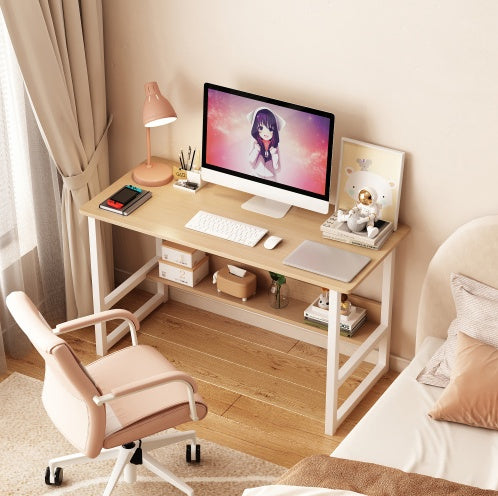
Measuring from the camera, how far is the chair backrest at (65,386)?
2895 mm

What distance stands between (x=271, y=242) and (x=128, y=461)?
40.3 inches

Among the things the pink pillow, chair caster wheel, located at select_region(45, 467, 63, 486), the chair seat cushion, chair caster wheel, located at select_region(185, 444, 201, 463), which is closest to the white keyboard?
the chair seat cushion

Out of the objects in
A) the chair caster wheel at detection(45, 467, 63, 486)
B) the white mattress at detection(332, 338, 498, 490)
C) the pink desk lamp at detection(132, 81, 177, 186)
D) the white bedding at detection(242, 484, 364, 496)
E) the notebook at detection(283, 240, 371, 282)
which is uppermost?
the pink desk lamp at detection(132, 81, 177, 186)

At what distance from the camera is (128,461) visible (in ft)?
11.2

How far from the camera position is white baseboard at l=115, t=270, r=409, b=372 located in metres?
4.23

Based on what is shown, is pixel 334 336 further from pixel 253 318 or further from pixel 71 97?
pixel 71 97

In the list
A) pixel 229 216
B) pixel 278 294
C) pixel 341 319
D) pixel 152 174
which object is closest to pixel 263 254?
pixel 229 216

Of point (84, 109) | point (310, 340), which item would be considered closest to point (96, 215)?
point (84, 109)

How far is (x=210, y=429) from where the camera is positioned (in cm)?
384

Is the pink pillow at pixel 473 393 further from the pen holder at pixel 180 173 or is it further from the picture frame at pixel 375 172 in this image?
the pen holder at pixel 180 173

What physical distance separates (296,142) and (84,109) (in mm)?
1004

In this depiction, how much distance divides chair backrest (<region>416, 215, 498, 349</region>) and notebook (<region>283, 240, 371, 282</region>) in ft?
0.97

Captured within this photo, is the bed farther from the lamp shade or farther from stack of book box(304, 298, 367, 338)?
the lamp shade

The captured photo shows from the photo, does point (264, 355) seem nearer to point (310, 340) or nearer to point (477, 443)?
point (310, 340)
